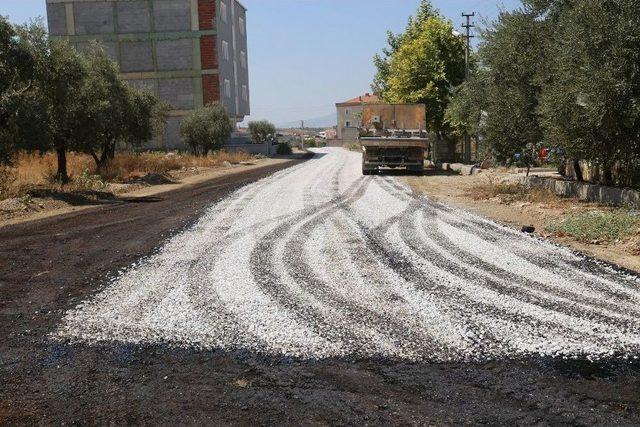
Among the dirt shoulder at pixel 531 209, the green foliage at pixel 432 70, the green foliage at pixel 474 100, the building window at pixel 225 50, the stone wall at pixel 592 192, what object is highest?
the building window at pixel 225 50

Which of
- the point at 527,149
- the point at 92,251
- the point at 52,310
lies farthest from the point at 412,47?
the point at 52,310

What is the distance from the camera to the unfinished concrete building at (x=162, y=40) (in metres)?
56.0

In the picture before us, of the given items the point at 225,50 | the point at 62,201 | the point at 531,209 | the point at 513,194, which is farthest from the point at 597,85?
the point at 225,50

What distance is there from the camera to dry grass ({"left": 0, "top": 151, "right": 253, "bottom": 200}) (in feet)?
57.9

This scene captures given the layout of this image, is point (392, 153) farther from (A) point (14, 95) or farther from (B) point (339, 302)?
(B) point (339, 302)

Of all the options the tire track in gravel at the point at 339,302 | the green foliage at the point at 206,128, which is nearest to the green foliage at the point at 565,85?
the tire track in gravel at the point at 339,302

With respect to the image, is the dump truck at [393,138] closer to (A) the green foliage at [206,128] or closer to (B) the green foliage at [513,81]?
(B) the green foliage at [513,81]

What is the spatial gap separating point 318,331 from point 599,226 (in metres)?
6.57

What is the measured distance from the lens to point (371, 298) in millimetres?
6172

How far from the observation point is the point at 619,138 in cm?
1218

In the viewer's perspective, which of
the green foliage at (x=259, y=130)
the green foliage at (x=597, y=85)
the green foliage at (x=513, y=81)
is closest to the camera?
the green foliage at (x=597, y=85)

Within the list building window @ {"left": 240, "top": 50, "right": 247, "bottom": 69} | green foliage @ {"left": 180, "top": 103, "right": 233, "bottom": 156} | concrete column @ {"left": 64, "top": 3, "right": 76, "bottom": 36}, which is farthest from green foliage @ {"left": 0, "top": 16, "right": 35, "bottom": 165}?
building window @ {"left": 240, "top": 50, "right": 247, "bottom": 69}

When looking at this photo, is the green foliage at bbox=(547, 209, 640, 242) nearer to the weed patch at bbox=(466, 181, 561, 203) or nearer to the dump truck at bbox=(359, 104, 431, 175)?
the weed patch at bbox=(466, 181, 561, 203)

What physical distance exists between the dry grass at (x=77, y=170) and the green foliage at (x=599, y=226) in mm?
14377
